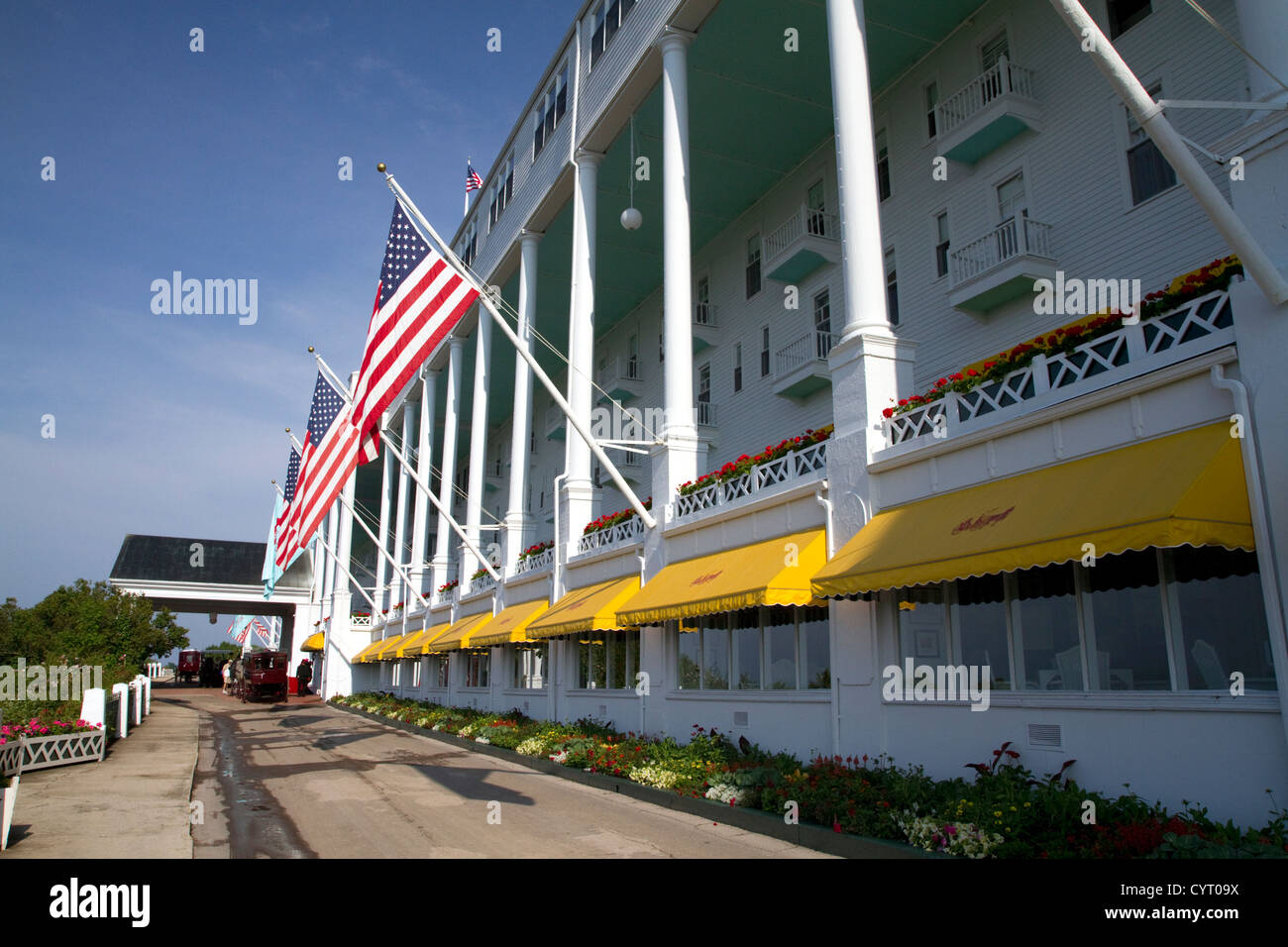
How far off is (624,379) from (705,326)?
5.51m

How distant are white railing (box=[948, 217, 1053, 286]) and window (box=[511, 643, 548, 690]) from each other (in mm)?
16146

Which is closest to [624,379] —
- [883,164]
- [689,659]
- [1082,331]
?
[883,164]

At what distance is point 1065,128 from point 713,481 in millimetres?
10160

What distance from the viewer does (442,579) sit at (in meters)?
41.1

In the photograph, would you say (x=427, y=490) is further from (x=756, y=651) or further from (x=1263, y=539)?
(x=1263, y=539)

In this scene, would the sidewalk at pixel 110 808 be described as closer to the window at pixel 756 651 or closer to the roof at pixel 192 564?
the window at pixel 756 651

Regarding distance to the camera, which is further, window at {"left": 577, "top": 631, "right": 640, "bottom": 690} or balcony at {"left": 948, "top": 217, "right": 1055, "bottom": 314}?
window at {"left": 577, "top": 631, "right": 640, "bottom": 690}

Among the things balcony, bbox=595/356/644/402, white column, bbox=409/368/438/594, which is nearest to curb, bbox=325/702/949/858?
balcony, bbox=595/356/644/402

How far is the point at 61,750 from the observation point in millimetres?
20500

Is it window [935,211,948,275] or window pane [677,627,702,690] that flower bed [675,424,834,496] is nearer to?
window pane [677,627,702,690]

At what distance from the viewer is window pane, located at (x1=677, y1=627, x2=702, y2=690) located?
1892 cm

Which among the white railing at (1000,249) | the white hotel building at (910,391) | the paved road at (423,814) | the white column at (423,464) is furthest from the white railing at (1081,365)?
the white column at (423,464)

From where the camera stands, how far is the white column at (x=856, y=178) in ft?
47.7
